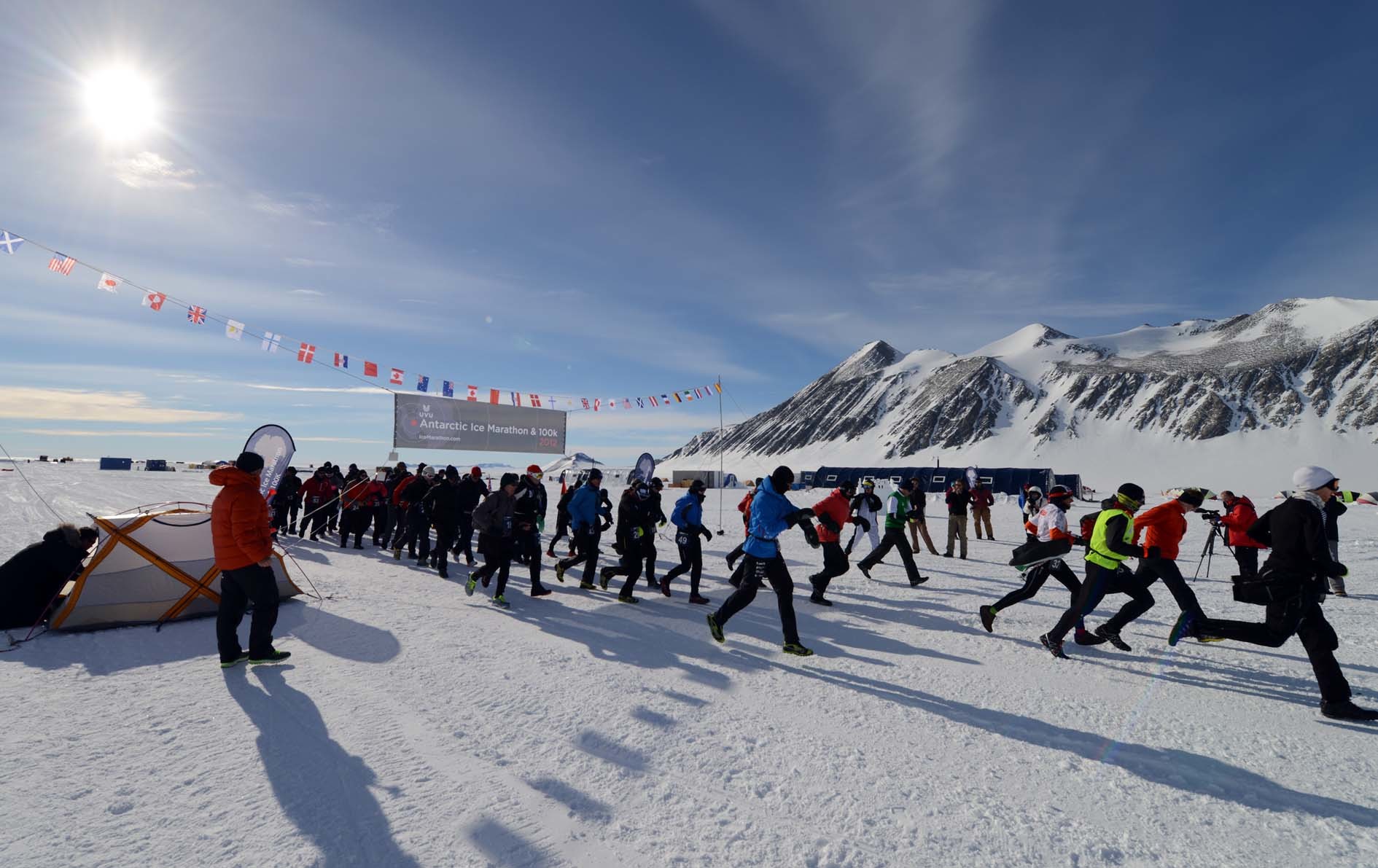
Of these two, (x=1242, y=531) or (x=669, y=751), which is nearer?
(x=669, y=751)

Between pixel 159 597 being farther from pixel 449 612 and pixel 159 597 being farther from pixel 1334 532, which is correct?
pixel 1334 532

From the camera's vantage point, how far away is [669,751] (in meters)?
3.86

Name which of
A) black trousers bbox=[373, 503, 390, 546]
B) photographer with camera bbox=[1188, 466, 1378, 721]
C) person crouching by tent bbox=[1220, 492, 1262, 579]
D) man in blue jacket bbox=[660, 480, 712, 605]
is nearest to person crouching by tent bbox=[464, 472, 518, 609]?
man in blue jacket bbox=[660, 480, 712, 605]

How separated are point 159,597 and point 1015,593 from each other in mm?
9192

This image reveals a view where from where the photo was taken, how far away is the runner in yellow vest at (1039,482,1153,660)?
5598mm

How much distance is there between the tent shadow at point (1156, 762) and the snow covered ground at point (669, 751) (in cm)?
2

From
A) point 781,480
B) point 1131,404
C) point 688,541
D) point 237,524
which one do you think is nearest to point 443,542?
point 688,541

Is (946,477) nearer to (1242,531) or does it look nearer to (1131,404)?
(1242,531)

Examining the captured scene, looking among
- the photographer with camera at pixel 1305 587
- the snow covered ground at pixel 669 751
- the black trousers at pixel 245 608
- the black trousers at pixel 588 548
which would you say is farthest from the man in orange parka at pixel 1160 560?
the black trousers at pixel 245 608

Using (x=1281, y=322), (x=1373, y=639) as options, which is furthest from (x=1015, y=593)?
(x=1281, y=322)

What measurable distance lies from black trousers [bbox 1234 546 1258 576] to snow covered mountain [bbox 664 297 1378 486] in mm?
62446

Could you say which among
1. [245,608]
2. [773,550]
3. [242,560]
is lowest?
[245,608]

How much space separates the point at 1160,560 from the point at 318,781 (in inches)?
275

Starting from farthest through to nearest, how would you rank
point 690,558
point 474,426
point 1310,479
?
point 474,426 < point 690,558 < point 1310,479
